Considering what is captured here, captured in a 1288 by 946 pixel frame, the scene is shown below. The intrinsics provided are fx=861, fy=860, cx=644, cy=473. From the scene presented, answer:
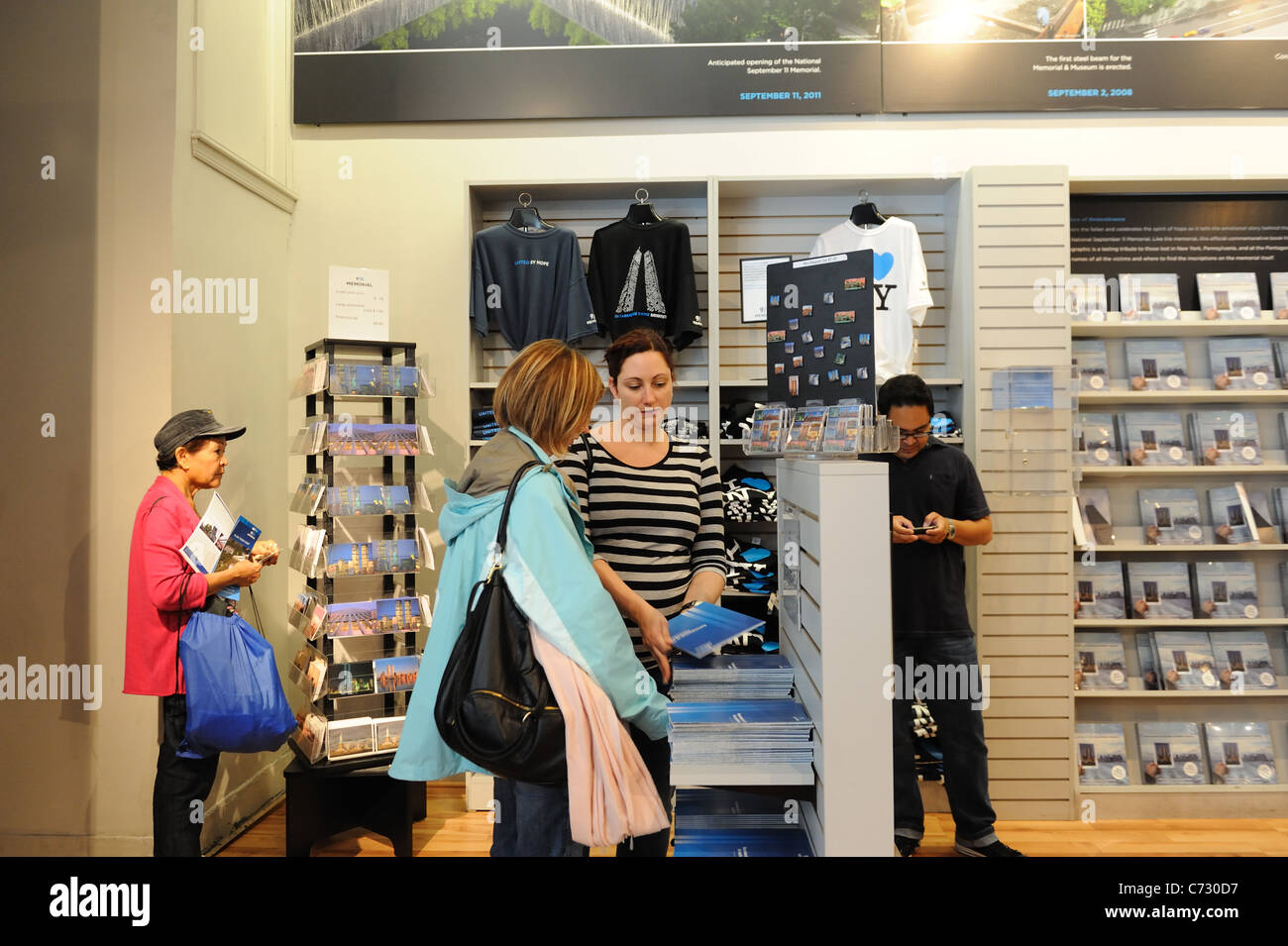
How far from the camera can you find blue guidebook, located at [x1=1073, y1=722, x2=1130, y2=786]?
12.7 ft

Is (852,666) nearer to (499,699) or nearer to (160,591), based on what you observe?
(499,699)

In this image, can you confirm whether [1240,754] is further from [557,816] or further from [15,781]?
[15,781]

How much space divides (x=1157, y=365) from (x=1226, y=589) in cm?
109

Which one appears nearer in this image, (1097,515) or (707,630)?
(707,630)

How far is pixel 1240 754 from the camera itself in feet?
12.8

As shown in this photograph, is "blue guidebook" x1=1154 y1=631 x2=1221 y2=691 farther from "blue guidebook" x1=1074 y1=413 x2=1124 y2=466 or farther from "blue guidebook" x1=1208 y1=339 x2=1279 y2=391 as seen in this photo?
"blue guidebook" x1=1208 y1=339 x2=1279 y2=391

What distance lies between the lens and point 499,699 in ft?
5.21

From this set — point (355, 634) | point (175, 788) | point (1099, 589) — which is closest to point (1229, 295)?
point (1099, 589)

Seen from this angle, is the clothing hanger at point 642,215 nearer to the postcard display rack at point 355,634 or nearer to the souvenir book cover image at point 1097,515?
the postcard display rack at point 355,634

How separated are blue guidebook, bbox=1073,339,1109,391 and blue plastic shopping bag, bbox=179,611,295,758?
366 cm

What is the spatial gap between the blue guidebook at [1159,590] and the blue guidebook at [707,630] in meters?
2.95

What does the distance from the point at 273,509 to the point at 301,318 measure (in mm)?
998

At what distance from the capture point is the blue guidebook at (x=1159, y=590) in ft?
13.0

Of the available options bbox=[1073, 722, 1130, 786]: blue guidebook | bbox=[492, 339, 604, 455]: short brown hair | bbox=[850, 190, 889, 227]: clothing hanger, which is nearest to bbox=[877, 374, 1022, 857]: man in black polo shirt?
bbox=[1073, 722, 1130, 786]: blue guidebook
